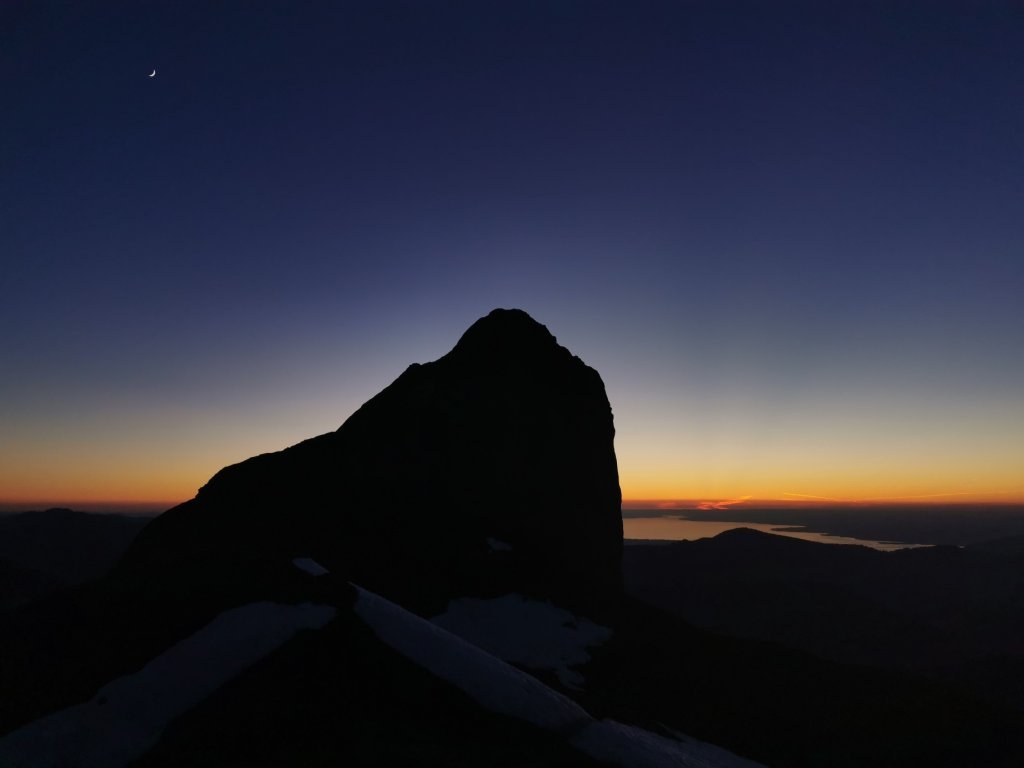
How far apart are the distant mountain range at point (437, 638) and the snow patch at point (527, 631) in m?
0.19

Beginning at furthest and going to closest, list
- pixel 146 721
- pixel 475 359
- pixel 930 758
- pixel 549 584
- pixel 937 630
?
pixel 937 630 → pixel 475 359 → pixel 549 584 → pixel 930 758 → pixel 146 721

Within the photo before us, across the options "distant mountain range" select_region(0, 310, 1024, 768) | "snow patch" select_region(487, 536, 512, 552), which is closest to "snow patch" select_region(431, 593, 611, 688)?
"distant mountain range" select_region(0, 310, 1024, 768)

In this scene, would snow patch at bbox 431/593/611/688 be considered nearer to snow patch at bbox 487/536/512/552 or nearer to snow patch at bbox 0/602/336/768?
snow patch at bbox 487/536/512/552

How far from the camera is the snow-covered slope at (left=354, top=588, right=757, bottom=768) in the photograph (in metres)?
16.1

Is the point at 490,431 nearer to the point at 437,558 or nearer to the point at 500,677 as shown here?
the point at 437,558

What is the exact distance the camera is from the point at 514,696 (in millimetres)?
16953

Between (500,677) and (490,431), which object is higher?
(490,431)

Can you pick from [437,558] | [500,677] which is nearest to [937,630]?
[437,558]

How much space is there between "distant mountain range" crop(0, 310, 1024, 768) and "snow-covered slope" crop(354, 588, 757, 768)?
102 millimetres

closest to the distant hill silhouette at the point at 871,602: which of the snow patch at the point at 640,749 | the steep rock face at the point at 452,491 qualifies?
the steep rock face at the point at 452,491

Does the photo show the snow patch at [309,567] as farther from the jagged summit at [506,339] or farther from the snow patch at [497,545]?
the jagged summit at [506,339]

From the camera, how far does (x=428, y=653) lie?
59.9 ft

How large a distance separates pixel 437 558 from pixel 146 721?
25116 millimetres

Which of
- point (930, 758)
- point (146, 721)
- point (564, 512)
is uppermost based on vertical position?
point (564, 512)
